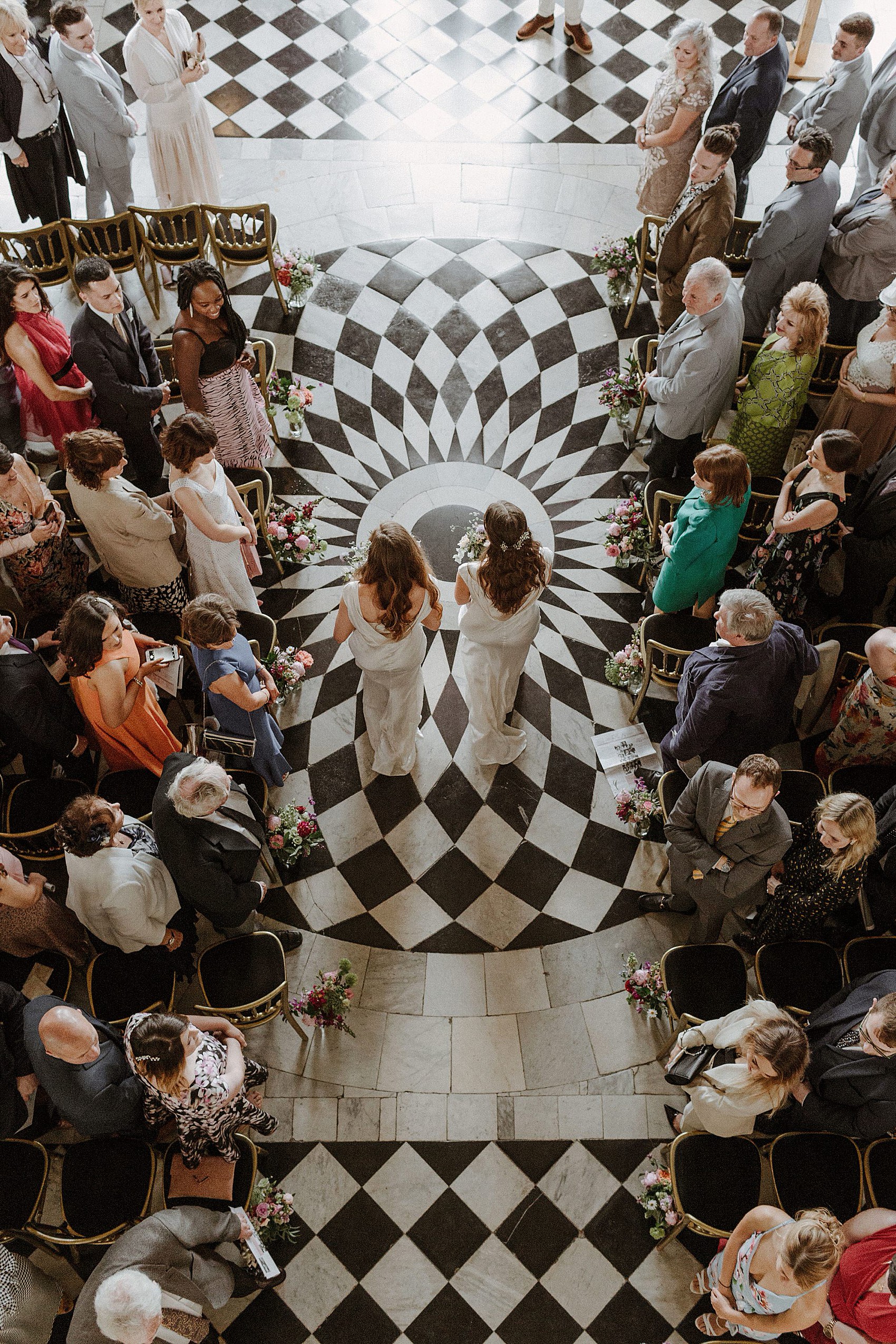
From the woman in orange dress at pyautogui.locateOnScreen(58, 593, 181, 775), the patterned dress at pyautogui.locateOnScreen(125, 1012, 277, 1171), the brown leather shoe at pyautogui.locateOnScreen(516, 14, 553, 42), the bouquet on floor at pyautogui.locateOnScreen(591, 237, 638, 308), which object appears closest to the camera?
the patterned dress at pyautogui.locateOnScreen(125, 1012, 277, 1171)

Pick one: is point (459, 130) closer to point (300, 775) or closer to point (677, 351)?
point (677, 351)

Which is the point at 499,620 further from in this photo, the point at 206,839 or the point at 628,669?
the point at 206,839

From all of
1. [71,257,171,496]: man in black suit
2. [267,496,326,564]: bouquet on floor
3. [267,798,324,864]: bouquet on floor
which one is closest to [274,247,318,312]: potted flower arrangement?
[71,257,171,496]: man in black suit

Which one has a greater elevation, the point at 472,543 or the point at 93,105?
the point at 93,105

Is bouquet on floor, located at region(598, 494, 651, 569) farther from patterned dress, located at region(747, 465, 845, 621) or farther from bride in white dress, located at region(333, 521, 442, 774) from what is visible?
bride in white dress, located at region(333, 521, 442, 774)

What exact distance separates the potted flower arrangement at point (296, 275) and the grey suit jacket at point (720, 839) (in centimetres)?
467

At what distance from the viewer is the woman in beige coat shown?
11.1 ft

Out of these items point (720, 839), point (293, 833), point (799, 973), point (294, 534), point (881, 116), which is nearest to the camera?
point (720, 839)

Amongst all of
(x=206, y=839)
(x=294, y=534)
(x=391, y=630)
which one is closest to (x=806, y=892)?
(x=391, y=630)

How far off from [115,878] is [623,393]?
4500mm

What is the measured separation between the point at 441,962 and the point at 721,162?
4690mm

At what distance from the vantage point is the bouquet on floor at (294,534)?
597 centimetres

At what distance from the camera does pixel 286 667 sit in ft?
18.2

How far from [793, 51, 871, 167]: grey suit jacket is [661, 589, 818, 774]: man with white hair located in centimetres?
378
